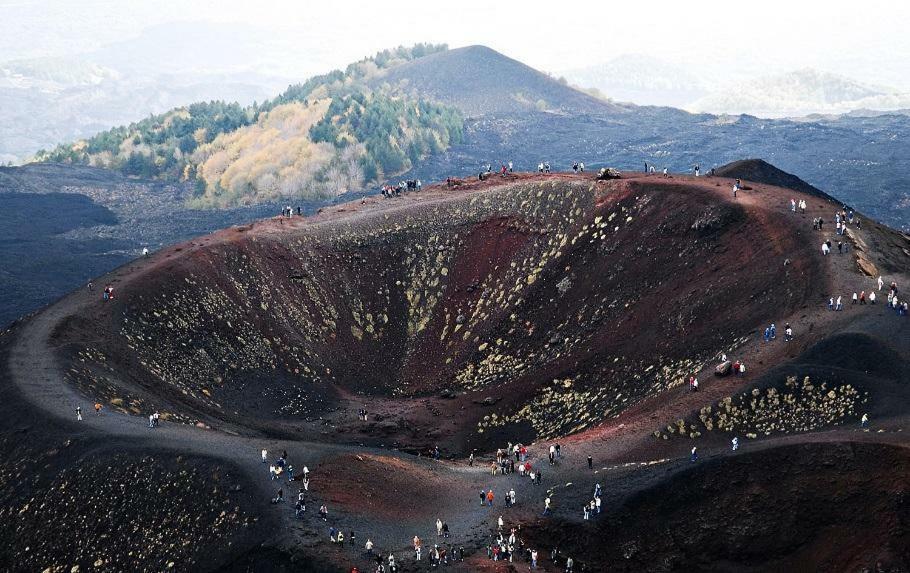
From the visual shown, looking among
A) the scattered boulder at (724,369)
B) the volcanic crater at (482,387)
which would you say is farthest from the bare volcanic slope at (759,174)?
the scattered boulder at (724,369)

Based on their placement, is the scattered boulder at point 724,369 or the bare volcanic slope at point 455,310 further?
the bare volcanic slope at point 455,310

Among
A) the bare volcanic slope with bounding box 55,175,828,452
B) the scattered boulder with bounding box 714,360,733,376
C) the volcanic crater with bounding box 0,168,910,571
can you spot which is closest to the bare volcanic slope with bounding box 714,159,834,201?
the volcanic crater with bounding box 0,168,910,571

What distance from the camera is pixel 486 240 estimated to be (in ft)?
377

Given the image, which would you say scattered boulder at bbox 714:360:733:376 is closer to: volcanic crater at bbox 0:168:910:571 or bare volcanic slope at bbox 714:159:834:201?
volcanic crater at bbox 0:168:910:571

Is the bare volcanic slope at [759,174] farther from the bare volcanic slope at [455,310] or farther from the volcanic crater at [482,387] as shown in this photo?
the bare volcanic slope at [455,310]

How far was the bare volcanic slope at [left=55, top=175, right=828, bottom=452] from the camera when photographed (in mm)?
85000

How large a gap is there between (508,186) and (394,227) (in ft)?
47.4

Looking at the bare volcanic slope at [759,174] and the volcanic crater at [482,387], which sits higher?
the bare volcanic slope at [759,174]

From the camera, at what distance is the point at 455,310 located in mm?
108500

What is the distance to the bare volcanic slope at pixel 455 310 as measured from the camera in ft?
279

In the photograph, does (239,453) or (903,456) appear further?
(239,453)

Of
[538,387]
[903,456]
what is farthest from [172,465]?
[903,456]

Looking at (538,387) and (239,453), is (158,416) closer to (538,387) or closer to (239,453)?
(239,453)

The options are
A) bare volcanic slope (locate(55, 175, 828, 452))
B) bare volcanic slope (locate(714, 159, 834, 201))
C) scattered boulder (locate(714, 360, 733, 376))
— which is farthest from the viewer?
bare volcanic slope (locate(714, 159, 834, 201))
